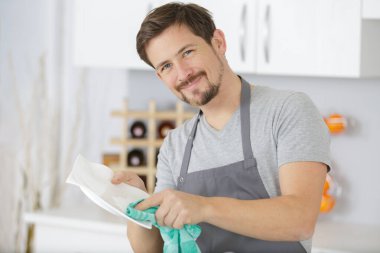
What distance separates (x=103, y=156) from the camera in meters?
3.56

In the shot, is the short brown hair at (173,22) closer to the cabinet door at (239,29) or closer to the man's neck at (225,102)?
the man's neck at (225,102)

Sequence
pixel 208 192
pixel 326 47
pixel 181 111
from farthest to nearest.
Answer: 1. pixel 181 111
2. pixel 326 47
3. pixel 208 192

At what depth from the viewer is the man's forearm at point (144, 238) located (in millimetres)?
1972

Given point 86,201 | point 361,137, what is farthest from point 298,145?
point 86,201

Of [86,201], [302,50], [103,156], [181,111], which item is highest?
[302,50]

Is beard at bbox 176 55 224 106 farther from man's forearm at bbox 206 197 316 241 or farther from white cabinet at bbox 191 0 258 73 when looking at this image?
white cabinet at bbox 191 0 258 73

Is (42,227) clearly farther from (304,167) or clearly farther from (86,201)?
(304,167)

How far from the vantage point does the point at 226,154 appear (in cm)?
195

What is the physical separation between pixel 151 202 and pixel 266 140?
0.38 meters

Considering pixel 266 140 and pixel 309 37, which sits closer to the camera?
pixel 266 140

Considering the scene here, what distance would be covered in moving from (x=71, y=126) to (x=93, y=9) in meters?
0.70

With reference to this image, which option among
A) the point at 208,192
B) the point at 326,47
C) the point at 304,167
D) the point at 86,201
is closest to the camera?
the point at 304,167

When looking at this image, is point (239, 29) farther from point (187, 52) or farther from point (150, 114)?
point (187, 52)

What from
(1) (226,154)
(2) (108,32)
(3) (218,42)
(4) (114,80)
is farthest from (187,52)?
(4) (114,80)
